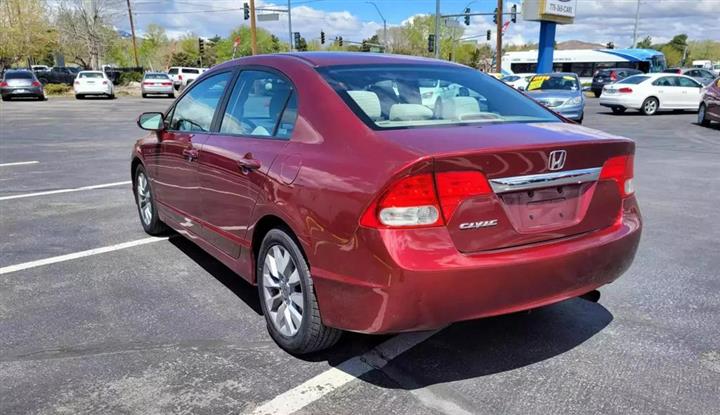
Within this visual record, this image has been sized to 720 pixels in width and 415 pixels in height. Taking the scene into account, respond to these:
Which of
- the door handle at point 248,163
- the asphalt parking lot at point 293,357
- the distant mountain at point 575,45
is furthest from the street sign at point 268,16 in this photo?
the distant mountain at point 575,45

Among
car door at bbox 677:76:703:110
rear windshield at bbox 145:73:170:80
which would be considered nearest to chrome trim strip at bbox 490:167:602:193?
car door at bbox 677:76:703:110

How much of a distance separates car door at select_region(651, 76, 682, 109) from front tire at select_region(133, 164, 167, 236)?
2137 centimetres

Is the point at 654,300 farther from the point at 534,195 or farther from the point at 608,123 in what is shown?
the point at 608,123

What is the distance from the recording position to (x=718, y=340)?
11.1 feet

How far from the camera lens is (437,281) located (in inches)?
99.5

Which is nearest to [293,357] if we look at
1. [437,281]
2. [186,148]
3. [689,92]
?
[437,281]

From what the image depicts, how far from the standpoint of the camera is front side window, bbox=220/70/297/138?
3.33 m

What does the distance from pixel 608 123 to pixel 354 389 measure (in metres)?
17.9

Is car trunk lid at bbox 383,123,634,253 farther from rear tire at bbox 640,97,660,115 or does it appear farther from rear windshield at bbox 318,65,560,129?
rear tire at bbox 640,97,660,115

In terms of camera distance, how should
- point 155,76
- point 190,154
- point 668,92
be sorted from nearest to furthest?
point 190,154 < point 668,92 < point 155,76

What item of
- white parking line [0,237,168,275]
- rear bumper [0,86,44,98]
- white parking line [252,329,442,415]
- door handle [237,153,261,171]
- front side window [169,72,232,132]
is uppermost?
front side window [169,72,232,132]

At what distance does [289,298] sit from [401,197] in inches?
41.5

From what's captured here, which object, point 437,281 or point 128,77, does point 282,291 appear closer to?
point 437,281

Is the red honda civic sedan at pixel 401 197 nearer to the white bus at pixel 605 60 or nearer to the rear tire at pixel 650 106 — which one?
the rear tire at pixel 650 106
